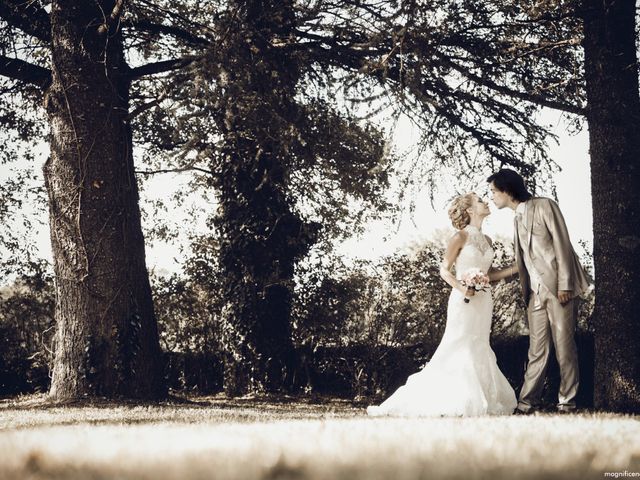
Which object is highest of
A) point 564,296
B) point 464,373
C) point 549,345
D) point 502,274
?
point 502,274

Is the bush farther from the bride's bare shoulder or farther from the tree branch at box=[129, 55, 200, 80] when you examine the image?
the bride's bare shoulder

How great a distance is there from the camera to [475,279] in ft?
25.5

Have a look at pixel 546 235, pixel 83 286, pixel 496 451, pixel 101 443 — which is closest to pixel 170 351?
pixel 83 286

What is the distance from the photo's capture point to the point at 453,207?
27.7 feet

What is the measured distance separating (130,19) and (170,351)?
675cm

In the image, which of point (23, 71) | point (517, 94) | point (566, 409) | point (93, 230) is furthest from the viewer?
point (23, 71)

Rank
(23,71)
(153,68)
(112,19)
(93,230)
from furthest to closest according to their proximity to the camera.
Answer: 1. (153,68)
2. (23,71)
3. (112,19)
4. (93,230)

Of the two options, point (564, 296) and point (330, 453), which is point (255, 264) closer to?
point (564, 296)

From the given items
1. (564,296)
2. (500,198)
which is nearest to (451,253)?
(500,198)

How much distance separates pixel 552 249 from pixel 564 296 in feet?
1.78

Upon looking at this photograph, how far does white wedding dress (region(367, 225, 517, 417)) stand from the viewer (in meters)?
7.41

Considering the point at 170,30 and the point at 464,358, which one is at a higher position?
the point at 170,30

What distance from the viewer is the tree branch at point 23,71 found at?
1068 cm

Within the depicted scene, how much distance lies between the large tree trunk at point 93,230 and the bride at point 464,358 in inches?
153
